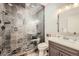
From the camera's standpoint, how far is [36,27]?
6.97 ft

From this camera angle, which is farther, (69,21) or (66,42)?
(69,21)

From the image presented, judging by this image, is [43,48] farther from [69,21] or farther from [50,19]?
[69,21]

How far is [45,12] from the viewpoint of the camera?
213 centimetres

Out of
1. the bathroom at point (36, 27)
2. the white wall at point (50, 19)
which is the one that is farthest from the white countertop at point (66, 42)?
the white wall at point (50, 19)

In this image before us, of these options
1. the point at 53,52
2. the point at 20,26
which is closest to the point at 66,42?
the point at 53,52

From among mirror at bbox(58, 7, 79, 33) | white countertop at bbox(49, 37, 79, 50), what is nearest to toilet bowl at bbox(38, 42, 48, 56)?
white countertop at bbox(49, 37, 79, 50)

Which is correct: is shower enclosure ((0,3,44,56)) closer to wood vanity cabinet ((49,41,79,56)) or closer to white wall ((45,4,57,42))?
white wall ((45,4,57,42))

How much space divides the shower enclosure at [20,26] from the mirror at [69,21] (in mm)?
354

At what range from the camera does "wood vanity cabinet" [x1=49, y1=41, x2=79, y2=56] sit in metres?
1.78

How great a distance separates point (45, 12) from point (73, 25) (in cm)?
55

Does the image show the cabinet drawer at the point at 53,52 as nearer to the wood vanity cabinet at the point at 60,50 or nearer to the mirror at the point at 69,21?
the wood vanity cabinet at the point at 60,50

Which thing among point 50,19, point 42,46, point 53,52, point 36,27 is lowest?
point 53,52

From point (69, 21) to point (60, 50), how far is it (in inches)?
21.5

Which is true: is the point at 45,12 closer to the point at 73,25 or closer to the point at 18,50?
the point at 73,25
